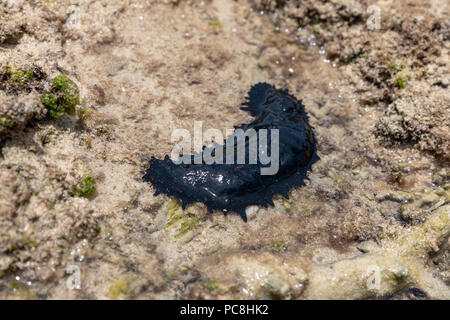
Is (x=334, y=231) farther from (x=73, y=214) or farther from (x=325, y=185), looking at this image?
(x=73, y=214)

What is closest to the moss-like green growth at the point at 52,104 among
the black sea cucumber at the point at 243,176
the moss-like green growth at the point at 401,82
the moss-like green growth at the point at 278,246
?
the black sea cucumber at the point at 243,176

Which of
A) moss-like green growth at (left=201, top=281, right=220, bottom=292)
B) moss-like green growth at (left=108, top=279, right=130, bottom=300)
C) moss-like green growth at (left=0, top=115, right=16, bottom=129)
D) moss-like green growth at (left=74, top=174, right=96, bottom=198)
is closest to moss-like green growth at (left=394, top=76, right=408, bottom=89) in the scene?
moss-like green growth at (left=201, top=281, right=220, bottom=292)

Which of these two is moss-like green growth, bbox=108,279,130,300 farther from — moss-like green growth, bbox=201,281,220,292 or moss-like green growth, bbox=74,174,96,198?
moss-like green growth, bbox=74,174,96,198

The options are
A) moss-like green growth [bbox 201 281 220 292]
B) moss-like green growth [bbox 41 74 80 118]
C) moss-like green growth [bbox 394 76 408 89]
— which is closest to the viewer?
moss-like green growth [bbox 201 281 220 292]

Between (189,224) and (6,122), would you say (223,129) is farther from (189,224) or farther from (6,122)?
(6,122)

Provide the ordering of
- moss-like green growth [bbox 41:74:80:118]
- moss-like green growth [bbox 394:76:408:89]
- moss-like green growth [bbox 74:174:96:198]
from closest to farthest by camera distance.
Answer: moss-like green growth [bbox 74:174:96:198]
moss-like green growth [bbox 41:74:80:118]
moss-like green growth [bbox 394:76:408:89]
